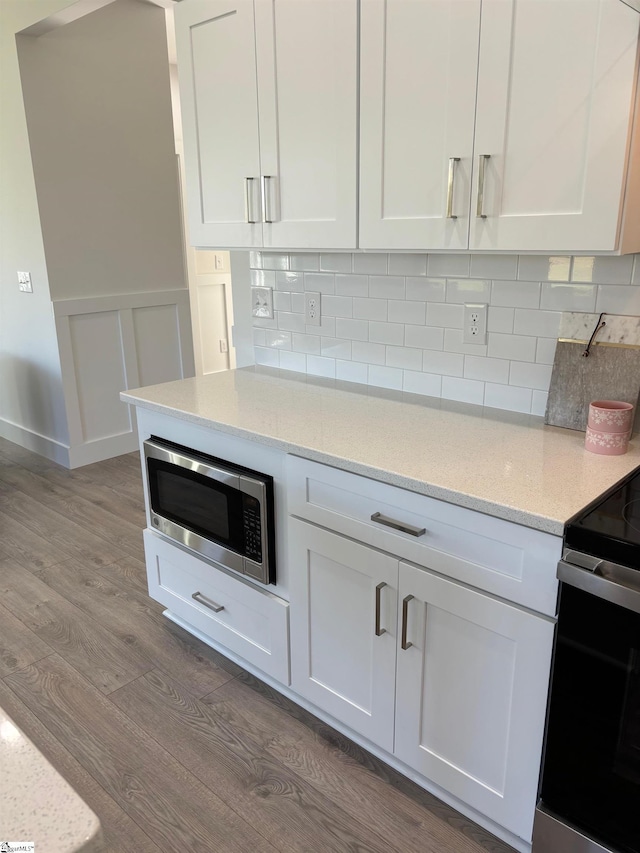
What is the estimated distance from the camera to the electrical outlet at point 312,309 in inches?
92.4

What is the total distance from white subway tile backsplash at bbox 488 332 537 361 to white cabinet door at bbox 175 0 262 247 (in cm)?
81

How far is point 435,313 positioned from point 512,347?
0.28 meters

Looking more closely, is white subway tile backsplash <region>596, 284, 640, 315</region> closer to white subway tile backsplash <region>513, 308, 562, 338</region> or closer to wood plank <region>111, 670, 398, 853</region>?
white subway tile backsplash <region>513, 308, 562, 338</region>

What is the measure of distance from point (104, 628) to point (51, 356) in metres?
2.14

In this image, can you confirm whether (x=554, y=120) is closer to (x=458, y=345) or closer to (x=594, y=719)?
(x=458, y=345)

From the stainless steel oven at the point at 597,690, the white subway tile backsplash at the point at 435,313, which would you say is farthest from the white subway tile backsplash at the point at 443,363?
the stainless steel oven at the point at 597,690

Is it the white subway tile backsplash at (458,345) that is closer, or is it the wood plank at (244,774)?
the wood plank at (244,774)

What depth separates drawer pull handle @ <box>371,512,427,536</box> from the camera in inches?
57.4

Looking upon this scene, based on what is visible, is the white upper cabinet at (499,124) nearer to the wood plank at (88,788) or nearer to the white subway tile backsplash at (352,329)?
the white subway tile backsplash at (352,329)

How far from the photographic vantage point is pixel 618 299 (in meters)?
1.63

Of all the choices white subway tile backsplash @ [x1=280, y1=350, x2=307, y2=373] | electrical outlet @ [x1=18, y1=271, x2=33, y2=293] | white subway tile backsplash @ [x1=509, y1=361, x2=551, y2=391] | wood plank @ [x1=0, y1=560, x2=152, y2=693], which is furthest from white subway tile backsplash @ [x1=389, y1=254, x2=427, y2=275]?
electrical outlet @ [x1=18, y1=271, x2=33, y2=293]

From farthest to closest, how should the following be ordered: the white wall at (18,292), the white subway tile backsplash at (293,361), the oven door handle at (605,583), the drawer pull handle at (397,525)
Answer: the white wall at (18,292) < the white subway tile backsplash at (293,361) < the drawer pull handle at (397,525) < the oven door handle at (605,583)

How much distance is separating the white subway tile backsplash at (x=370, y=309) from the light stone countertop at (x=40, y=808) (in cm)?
173

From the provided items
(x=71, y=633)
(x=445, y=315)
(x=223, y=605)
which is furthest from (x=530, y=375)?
(x=71, y=633)
